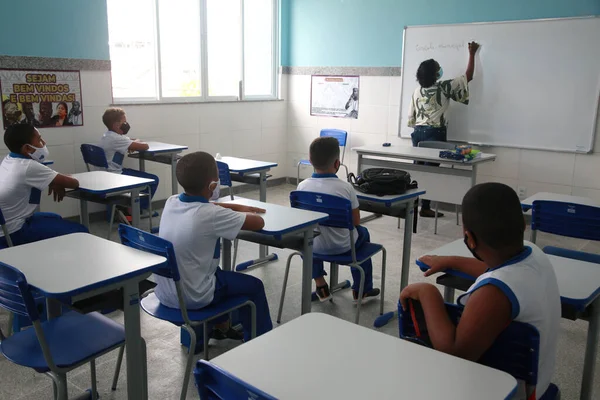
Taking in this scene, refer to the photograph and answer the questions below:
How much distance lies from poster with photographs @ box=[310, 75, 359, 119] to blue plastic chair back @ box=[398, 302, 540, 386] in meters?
5.92

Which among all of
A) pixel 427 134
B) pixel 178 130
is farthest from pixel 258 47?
pixel 427 134

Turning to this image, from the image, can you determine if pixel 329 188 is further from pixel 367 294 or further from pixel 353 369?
pixel 353 369

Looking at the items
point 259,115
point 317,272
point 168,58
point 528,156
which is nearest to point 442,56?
point 528,156

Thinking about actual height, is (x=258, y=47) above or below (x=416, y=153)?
above

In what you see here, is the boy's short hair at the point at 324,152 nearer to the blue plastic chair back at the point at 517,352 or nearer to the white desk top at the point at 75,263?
the white desk top at the point at 75,263

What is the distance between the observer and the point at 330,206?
3.20 metres

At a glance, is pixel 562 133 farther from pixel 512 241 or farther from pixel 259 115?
pixel 512 241

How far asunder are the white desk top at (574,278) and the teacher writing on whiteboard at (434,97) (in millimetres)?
3896

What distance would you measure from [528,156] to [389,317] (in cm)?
327

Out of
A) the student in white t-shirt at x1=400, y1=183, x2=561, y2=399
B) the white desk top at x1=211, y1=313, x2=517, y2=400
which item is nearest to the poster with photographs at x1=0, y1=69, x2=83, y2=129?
the white desk top at x1=211, y1=313, x2=517, y2=400

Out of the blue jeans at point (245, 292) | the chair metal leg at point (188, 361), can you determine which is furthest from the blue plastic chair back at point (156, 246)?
the blue jeans at point (245, 292)

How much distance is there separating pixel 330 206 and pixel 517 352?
5.84 ft

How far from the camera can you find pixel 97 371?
9.25 ft

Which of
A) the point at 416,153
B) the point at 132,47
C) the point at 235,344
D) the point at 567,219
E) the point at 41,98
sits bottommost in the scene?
the point at 235,344
